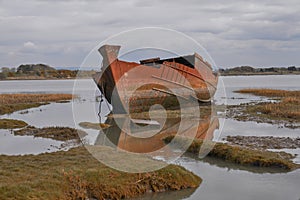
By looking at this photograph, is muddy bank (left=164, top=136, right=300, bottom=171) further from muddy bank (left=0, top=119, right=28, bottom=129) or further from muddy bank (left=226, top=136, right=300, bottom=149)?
muddy bank (left=0, top=119, right=28, bottom=129)

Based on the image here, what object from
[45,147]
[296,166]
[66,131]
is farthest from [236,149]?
[66,131]

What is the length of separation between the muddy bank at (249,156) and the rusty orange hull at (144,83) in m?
11.9

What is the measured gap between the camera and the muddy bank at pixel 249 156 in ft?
45.8

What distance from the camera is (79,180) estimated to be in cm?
1068

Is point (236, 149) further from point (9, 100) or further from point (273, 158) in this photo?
point (9, 100)

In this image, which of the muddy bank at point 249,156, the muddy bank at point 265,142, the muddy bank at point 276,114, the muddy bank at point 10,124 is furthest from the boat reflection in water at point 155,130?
the muddy bank at point 10,124

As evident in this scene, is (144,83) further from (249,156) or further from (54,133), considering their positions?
(249,156)

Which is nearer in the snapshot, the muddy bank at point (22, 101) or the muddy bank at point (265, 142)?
the muddy bank at point (265, 142)

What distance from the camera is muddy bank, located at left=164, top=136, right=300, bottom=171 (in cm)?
1395

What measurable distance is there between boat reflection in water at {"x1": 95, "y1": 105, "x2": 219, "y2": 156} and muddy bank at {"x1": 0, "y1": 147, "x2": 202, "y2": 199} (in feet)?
11.1

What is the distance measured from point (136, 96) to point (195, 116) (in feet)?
15.8

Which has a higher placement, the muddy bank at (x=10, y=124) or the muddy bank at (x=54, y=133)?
the muddy bank at (x=10, y=124)

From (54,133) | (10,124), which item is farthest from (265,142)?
(10,124)

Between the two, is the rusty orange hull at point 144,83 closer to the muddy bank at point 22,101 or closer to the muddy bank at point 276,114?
the muddy bank at point 276,114
